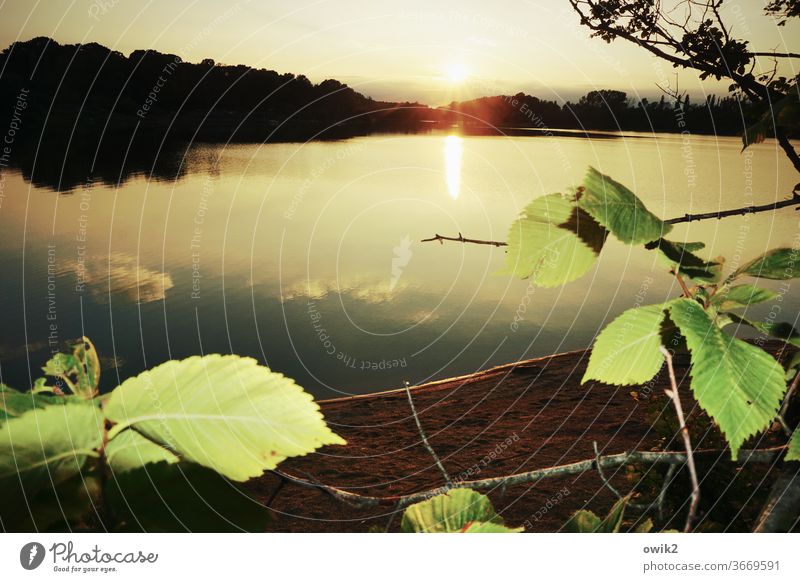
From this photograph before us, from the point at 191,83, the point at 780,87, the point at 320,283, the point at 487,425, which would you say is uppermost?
the point at 191,83

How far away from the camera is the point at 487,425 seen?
90.4 inches

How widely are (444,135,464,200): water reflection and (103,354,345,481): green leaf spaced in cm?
108

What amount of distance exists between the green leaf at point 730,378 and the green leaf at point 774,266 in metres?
0.08

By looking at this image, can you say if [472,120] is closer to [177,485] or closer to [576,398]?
[177,485]

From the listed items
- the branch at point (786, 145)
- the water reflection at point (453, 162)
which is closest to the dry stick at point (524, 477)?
the branch at point (786, 145)

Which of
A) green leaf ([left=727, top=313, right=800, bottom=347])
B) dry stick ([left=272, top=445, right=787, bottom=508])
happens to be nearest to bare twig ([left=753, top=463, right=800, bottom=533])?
dry stick ([left=272, top=445, right=787, bottom=508])

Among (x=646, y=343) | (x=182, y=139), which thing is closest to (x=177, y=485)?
(x=646, y=343)

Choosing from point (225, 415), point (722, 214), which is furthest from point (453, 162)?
point (225, 415)

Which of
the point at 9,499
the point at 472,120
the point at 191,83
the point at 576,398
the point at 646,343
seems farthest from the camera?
the point at 576,398

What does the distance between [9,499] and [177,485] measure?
0.08 m

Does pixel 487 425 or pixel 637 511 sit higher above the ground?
pixel 637 511

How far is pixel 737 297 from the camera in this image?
1.35 feet

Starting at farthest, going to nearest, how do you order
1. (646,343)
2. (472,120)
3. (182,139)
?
(182,139), (472,120), (646,343)

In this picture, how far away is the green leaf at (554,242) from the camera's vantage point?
0.41m
